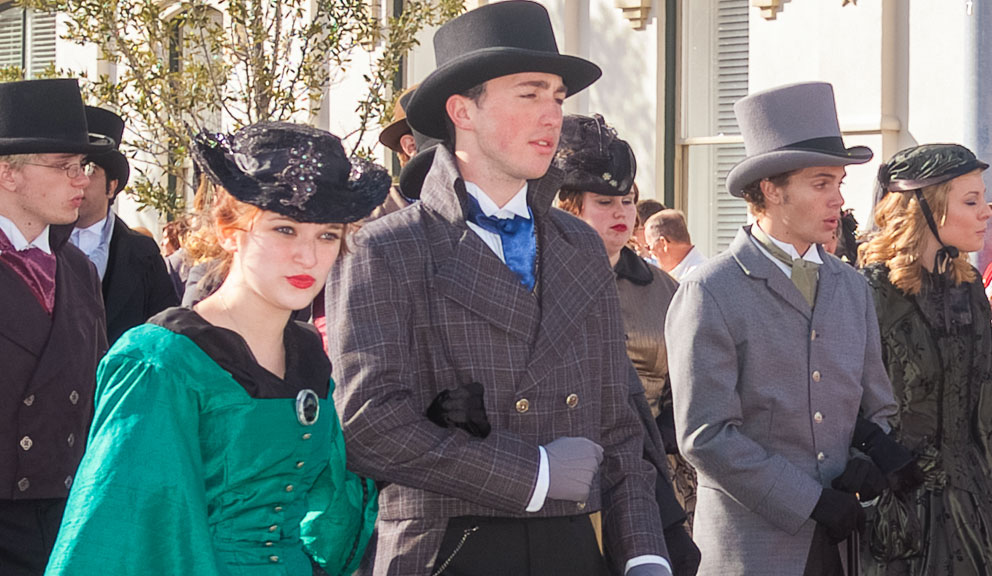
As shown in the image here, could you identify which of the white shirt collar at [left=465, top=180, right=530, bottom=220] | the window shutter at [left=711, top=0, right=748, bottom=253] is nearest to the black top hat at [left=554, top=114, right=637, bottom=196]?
the white shirt collar at [left=465, top=180, right=530, bottom=220]

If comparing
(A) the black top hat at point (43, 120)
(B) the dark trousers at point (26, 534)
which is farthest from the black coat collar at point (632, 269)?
(B) the dark trousers at point (26, 534)

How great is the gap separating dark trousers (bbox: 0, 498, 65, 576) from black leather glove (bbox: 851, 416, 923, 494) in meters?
2.53

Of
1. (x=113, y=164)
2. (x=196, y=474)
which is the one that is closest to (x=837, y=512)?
(x=196, y=474)

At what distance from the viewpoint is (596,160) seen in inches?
220

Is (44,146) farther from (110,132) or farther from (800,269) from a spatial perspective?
(800,269)

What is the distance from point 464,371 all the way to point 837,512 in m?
1.63

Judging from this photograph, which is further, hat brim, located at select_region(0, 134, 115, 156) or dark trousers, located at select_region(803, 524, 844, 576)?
Answer: hat brim, located at select_region(0, 134, 115, 156)

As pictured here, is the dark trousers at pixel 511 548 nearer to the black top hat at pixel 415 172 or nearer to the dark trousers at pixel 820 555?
the black top hat at pixel 415 172

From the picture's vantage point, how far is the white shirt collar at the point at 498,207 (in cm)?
392

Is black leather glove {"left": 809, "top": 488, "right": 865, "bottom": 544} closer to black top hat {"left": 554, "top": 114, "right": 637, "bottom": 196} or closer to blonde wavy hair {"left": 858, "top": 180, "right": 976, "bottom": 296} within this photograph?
blonde wavy hair {"left": 858, "top": 180, "right": 976, "bottom": 296}

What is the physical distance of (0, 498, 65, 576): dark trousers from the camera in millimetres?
4852

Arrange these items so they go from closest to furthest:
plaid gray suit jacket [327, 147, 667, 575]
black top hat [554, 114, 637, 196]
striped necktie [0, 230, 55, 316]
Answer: plaid gray suit jacket [327, 147, 667, 575], striped necktie [0, 230, 55, 316], black top hat [554, 114, 637, 196]

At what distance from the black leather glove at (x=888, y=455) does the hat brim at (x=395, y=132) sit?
216 cm

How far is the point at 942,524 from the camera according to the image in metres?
5.59
